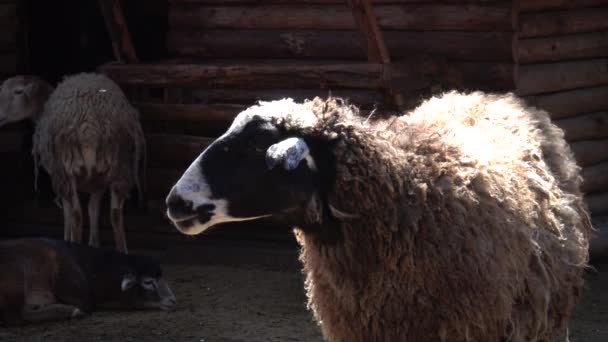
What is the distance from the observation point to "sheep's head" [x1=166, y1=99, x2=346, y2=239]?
380cm

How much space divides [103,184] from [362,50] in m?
2.53

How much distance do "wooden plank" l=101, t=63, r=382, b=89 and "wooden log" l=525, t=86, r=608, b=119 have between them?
156 centimetres

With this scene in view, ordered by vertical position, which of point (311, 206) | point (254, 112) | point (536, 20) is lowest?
point (311, 206)

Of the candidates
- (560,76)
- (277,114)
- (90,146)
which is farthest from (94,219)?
(277,114)

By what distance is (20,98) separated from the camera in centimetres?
877

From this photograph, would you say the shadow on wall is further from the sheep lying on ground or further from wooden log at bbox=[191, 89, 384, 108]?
the sheep lying on ground

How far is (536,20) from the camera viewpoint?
780 cm

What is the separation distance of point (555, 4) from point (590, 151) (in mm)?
1429

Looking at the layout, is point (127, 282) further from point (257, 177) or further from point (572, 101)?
point (572, 101)

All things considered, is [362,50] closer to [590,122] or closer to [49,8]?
[590,122]

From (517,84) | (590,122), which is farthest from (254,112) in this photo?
(590,122)

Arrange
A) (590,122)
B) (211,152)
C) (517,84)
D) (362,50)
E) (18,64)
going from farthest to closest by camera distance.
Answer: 1. (18,64)
2. (590,122)
3. (362,50)
4. (517,84)
5. (211,152)

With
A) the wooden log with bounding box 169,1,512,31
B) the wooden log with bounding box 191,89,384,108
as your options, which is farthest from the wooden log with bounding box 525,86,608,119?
the wooden log with bounding box 191,89,384,108

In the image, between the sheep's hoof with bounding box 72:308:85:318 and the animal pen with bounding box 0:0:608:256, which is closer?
the sheep's hoof with bounding box 72:308:85:318
